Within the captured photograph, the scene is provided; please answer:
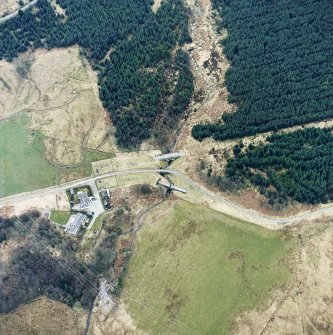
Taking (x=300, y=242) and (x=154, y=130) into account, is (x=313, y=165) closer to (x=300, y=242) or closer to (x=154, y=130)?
(x=300, y=242)

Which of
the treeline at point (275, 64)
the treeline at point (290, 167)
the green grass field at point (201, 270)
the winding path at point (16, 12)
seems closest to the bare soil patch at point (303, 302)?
the green grass field at point (201, 270)

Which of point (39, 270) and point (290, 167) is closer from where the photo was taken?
point (39, 270)

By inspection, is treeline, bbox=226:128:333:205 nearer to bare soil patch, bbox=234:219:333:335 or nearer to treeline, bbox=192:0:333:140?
treeline, bbox=192:0:333:140

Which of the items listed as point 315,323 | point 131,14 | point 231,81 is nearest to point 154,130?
point 231,81

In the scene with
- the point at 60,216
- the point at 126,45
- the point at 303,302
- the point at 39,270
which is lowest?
the point at 303,302

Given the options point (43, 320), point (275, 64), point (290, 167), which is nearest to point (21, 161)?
point (43, 320)

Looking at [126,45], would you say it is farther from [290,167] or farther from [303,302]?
[303,302]
